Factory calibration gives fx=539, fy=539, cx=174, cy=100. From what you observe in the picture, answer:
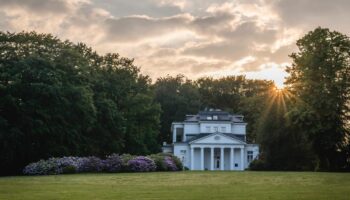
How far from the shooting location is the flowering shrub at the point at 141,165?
4700 centimetres

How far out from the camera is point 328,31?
58.4 m

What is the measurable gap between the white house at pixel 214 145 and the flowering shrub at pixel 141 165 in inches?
1610

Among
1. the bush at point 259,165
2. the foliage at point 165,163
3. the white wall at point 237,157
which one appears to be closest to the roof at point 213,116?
the white wall at point 237,157

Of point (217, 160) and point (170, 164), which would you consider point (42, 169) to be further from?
point (217, 160)

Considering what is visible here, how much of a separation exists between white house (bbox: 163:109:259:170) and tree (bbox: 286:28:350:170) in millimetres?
30456

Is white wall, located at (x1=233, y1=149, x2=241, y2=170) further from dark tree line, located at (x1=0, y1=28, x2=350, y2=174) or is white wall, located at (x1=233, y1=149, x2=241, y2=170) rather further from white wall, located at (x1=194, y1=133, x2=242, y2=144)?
dark tree line, located at (x1=0, y1=28, x2=350, y2=174)

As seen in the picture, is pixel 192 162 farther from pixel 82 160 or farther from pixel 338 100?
pixel 82 160

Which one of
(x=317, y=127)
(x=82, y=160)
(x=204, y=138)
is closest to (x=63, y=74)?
(x=82, y=160)

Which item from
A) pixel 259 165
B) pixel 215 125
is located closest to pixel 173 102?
pixel 215 125

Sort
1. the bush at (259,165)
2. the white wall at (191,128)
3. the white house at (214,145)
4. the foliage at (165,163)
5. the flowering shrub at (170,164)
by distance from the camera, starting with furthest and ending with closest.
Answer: the white wall at (191,128), the white house at (214,145), the bush at (259,165), the flowering shrub at (170,164), the foliage at (165,163)

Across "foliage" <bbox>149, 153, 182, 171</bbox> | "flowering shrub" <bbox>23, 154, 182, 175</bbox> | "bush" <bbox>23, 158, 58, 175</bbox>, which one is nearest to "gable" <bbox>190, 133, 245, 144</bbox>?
"foliage" <bbox>149, 153, 182, 171</bbox>

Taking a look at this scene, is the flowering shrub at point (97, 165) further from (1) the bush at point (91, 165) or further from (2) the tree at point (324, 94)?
(2) the tree at point (324, 94)

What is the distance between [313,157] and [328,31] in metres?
15.0

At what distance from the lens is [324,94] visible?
2174 inches
